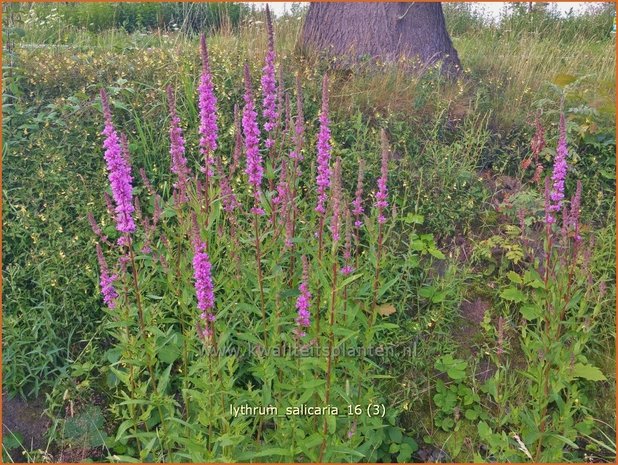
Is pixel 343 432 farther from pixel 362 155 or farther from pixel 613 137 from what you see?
pixel 613 137

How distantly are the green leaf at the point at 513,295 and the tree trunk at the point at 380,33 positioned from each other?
315 cm

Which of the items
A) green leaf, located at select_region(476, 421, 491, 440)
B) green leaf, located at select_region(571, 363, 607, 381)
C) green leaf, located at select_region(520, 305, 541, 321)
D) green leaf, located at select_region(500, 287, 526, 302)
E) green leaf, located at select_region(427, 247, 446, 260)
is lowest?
green leaf, located at select_region(476, 421, 491, 440)

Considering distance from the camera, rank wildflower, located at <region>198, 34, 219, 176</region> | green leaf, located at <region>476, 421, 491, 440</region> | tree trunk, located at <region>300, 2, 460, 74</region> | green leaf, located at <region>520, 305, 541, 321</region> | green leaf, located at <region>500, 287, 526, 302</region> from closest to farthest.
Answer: wildflower, located at <region>198, 34, 219, 176</region>
green leaf, located at <region>476, 421, 491, 440</region>
green leaf, located at <region>520, 305, 541, 321</region>
green leaf, located at <region>500, 287, 526, 302</region>
tree trunk, located at <region>300, 2, 460, 74</region>

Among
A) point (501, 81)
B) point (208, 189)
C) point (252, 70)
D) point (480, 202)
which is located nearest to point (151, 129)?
point (252, 70)

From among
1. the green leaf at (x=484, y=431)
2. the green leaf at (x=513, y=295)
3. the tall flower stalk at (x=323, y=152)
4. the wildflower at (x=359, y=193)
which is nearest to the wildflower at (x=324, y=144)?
the tall flower stalk at (x=323, y=152)

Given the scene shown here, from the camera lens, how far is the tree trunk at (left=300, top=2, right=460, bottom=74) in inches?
262

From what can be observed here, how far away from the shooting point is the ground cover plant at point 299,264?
10.6 feet

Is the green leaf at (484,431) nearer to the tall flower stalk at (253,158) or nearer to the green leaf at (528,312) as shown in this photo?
the green leaf at (528,312)

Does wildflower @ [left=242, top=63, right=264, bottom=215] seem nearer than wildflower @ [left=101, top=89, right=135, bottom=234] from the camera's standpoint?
No

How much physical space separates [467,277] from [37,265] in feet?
10.5

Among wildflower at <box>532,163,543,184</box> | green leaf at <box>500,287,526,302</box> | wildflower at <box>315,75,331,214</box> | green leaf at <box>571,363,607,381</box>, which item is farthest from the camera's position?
wildflower at <box>532,163,543,184</box>

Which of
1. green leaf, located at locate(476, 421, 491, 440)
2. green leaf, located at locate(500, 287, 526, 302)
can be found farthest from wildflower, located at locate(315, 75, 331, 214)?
green leaf, located at locate(500, 287, 526, 302)

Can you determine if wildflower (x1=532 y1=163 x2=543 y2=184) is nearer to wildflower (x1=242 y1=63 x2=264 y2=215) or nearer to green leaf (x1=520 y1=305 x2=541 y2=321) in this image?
green leaf (x1=520 y1=305 x2=541 y2=321)

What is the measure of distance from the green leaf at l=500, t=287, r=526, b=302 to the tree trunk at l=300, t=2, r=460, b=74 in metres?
3.15
